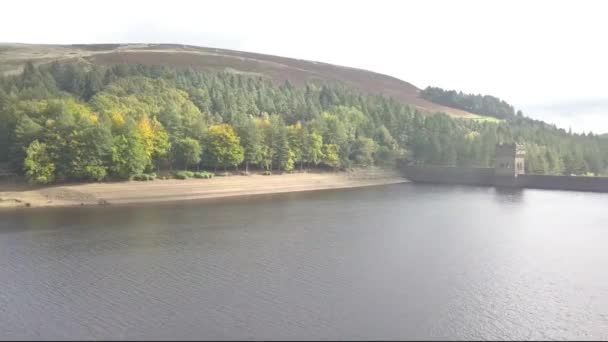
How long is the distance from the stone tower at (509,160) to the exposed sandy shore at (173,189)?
22.9 metres

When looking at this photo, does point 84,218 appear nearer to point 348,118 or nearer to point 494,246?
point 494,246

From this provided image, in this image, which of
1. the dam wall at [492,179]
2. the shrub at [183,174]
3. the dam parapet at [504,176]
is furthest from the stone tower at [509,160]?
the shrub at [183,174]

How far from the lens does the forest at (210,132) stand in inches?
2643

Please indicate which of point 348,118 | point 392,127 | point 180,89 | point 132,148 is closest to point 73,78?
point 180,89

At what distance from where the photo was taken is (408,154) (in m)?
112

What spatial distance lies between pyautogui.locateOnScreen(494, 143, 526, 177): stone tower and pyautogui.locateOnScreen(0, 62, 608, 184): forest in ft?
12.5

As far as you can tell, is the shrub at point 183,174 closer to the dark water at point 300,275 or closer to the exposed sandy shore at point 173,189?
the exposed sandy shore at point 173,189

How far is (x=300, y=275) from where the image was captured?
3156cm

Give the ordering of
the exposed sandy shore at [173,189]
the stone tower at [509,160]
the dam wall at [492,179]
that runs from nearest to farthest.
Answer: the exposed sandy shore at [173,189], the dam wall at [492,179], the stone tower at [509,160]

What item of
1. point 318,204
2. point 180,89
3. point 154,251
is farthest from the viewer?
point 180,89

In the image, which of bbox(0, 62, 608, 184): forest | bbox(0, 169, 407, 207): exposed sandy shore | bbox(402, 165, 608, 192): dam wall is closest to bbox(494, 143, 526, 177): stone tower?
bbox(402, 165, 608, 192): dam wall

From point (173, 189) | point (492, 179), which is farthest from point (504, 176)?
point (173, 189)

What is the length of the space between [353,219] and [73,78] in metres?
72.0

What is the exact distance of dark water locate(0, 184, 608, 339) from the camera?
23703 mm
